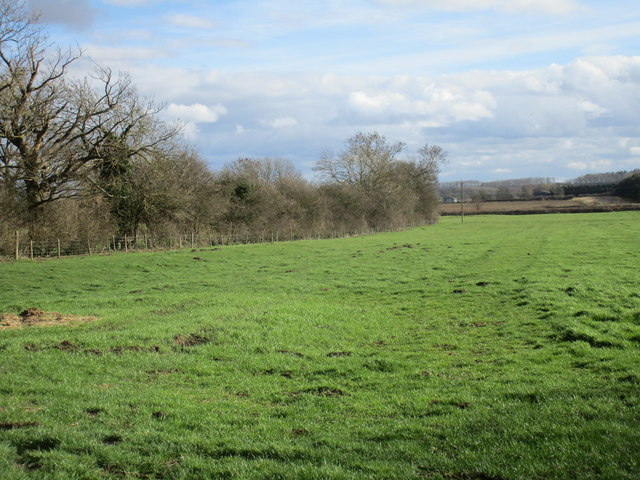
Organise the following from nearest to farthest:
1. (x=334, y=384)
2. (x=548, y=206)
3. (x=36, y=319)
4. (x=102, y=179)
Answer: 1. (x=334, y=384)
2. (x=36, y=319)
3. (x=102, y=179)
4. (x=548, y=206)

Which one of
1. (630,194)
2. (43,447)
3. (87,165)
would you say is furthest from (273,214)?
(630,194)

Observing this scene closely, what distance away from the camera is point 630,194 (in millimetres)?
140625

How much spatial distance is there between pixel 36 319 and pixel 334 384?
33.3 feet

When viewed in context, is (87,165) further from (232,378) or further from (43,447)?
(43,447)

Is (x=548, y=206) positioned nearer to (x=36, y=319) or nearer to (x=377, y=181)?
(x=377, y=181)

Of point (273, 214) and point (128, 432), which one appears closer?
point (128, 432)

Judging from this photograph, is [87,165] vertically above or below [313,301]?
above

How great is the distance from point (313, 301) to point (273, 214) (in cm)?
4734

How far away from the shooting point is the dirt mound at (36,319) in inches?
576

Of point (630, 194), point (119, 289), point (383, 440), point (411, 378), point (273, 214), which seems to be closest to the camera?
point (383, 440)

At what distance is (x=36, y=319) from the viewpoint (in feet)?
50.1

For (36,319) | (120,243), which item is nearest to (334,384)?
(36,319)

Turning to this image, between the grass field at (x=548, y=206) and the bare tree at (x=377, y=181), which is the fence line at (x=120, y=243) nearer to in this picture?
the bare tree at (x=377, y=181)

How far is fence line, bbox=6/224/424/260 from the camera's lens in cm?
3706
